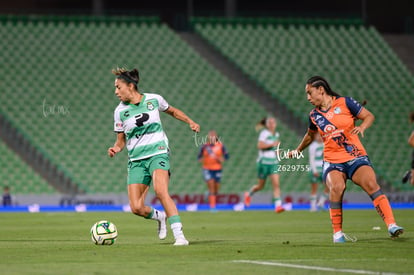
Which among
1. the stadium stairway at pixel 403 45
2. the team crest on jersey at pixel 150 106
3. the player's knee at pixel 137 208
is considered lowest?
the player's knee at pixel 137 208

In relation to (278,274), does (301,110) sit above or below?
above

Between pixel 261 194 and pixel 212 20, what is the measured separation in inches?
393

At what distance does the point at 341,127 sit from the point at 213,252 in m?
2.96

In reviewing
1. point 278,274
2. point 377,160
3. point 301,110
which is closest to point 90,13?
point 301,110

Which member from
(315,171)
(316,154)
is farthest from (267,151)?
(316,154)

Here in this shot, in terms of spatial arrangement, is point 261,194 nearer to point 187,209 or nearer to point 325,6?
point 187,209

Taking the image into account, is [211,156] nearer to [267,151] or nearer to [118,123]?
[267,151]

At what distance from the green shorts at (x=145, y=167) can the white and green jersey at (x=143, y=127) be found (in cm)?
7

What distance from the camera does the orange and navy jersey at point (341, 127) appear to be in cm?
1284

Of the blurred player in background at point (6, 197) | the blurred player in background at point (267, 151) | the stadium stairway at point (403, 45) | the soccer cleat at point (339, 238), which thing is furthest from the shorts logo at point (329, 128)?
the stadium stairway at point (403, 45)

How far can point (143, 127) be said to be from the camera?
12.7 meters

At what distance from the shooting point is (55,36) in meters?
35.4

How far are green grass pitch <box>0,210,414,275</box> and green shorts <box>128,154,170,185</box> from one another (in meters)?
0.98

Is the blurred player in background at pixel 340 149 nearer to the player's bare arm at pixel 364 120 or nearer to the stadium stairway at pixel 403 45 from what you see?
the player's bare arm at pixel 364 120
